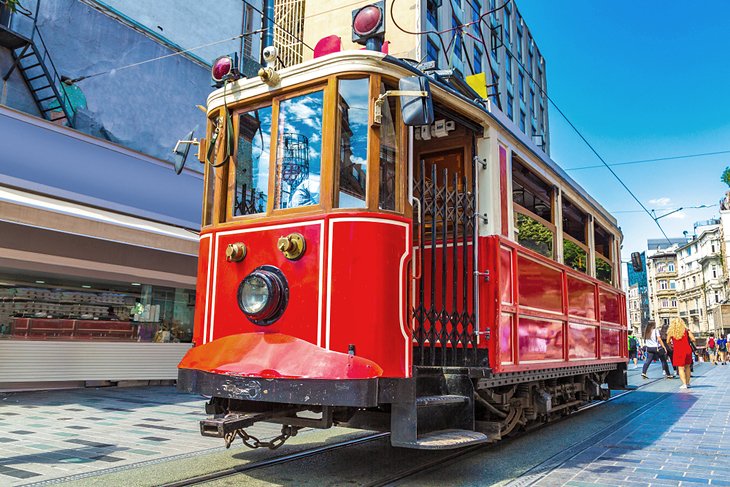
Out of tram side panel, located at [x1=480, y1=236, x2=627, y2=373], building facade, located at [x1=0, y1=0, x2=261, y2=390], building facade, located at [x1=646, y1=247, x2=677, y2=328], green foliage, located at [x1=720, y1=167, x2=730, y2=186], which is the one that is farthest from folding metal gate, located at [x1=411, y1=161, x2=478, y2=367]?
building facade, located at [x1=646, y1=247, x2=677, y2=328]

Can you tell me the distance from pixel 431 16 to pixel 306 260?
19.7 m

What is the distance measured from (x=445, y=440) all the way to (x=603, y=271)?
18.9 ft

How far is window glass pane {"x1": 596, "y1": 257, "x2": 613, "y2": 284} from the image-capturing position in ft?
28.5

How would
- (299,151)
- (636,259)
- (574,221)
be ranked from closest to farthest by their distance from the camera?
1. (299,151)
2. (574,221)
3. (636,259)

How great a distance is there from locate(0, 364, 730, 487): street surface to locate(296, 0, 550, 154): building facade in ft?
30.3

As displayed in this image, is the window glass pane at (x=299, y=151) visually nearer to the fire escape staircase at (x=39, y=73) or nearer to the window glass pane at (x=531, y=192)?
the window glass pane at (x=531, y=192)

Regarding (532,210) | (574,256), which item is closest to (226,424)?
(532,210)

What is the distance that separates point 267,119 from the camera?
15.7 feet

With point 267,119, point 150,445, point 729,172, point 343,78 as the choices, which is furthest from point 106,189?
point 729,172

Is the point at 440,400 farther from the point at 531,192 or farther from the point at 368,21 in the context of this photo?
the point at 368,21

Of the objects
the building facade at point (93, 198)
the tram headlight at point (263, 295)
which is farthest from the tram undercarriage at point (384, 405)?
the building facade at point (93, 198)

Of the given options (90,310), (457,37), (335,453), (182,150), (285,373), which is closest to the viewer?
(285,373)

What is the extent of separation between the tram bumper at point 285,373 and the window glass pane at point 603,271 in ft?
18.8

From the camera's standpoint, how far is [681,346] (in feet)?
40.6
